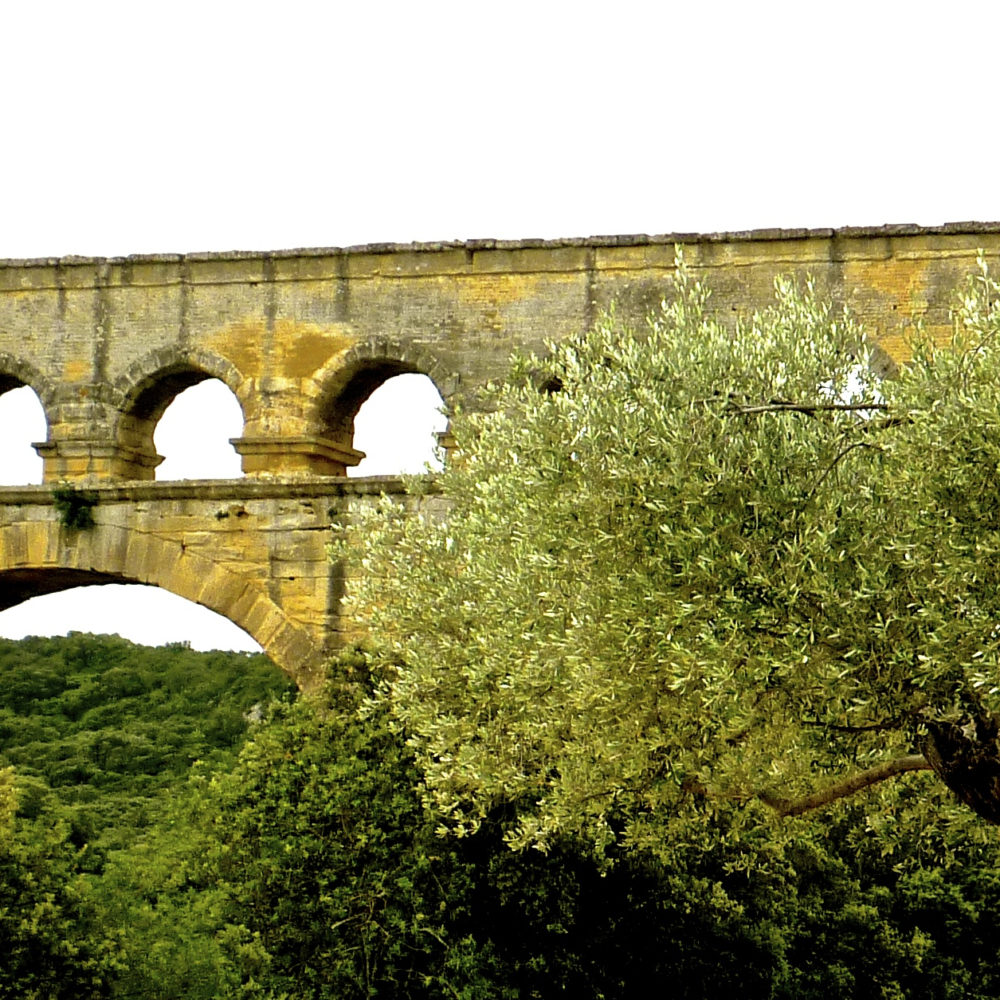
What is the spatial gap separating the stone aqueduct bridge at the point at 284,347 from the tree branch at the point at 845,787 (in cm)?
594

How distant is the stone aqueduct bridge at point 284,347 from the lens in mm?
17281

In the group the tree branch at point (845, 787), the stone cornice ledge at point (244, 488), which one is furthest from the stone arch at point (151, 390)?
the tree branch at point (845, 787)

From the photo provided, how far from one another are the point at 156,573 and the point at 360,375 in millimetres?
2754

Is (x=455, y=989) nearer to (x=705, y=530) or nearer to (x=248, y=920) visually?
(x=248, y=920)

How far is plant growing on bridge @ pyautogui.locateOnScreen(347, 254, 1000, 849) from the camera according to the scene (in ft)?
33.3

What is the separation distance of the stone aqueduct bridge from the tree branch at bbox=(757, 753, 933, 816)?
5939mm

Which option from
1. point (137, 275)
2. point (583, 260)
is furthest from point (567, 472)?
point (137, 275)

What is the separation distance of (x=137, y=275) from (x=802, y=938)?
9.35 m

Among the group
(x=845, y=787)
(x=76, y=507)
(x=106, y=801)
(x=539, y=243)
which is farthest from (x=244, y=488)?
(x=106, y=801)

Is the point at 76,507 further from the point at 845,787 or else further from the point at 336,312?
the point at 845,787

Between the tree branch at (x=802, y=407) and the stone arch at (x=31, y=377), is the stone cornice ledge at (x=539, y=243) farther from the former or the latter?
the tree branch at (x=802, y=407)

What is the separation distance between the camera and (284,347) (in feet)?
60.1

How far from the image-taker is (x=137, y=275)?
18.9 meters

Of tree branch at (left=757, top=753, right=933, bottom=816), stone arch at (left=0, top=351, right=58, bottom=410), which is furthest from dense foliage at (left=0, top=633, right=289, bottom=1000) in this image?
tree branch at (left=757, top=753, right=933, bottom=816)
